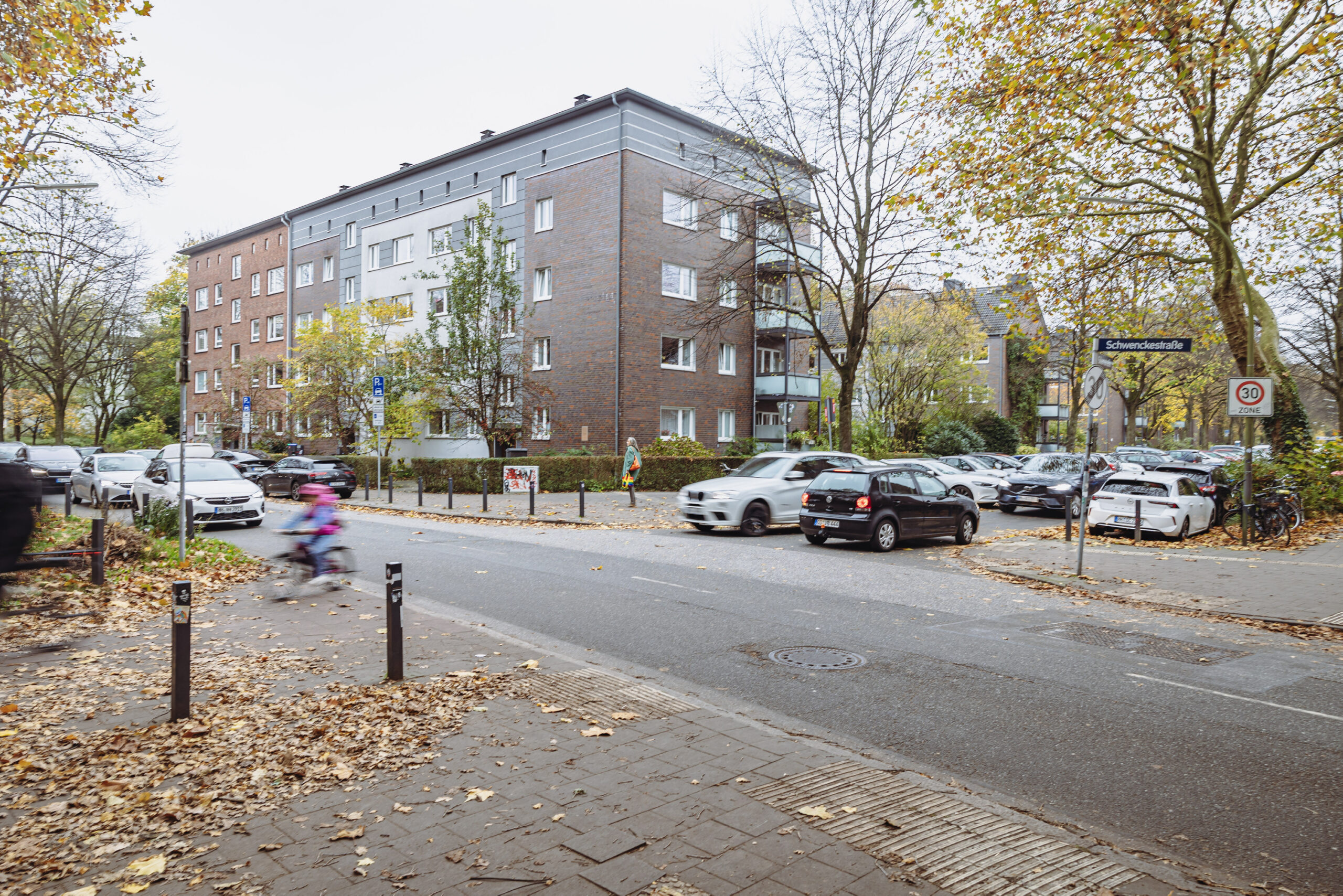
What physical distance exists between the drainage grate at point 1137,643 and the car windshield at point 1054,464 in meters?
17.6

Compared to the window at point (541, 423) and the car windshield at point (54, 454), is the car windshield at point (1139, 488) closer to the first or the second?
the window at point (541, 423)

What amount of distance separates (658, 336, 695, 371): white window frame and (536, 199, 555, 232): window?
6855mm

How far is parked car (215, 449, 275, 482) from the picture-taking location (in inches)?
1228

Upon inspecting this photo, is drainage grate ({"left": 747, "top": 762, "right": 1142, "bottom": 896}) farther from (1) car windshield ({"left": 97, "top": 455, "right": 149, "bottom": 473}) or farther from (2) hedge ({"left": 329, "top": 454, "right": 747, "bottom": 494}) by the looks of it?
(1) car windshield ({"left": 97, "top": 455, "right": 149, "bottom": 473})

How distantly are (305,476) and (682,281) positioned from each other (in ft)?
52.2

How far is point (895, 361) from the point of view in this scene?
134 ft

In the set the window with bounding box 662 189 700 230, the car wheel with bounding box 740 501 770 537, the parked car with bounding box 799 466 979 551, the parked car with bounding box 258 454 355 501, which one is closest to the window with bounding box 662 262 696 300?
the window with bounding box 662 189 700 230

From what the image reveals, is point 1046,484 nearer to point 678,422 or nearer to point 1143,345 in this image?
point 1143,345

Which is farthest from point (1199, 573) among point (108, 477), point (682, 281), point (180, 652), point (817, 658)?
point (108, 477)

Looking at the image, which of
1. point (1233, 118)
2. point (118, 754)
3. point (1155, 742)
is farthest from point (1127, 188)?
point (118, 754)

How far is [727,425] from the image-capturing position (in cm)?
3559

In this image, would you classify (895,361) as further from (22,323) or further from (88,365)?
(88,365)

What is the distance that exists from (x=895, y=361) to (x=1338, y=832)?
126 feet

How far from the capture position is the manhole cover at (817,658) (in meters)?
6.85
